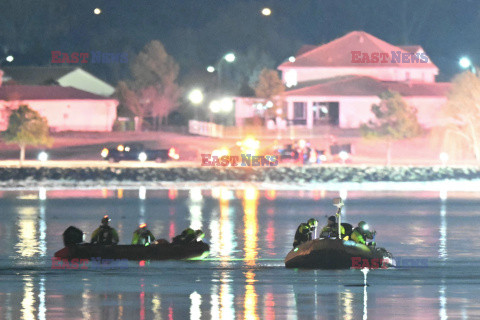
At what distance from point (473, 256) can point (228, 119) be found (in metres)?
72.1

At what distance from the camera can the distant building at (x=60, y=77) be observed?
374 ft

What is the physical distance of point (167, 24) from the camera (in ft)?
627

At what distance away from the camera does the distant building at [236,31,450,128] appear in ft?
305

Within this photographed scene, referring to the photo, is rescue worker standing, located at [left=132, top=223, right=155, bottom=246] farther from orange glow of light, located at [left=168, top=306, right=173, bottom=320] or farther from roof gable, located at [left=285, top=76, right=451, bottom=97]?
roof gable, located at [left=285, top=76, right=451, bottom=97]

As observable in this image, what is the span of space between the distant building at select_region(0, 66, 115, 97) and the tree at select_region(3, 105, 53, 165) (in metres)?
A: 35.9

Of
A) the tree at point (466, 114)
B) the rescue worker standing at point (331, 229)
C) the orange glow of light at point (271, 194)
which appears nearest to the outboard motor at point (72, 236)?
the rescue worker standing at point (331, 229)

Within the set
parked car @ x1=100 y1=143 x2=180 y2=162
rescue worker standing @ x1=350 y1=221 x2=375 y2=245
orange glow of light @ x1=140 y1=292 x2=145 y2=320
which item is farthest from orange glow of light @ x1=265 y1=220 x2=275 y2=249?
parked car @ x1=100 y1=143 x2=180 y2=162

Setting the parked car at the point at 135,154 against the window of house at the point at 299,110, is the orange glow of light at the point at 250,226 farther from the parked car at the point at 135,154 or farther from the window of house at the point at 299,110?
the window of house at the point at 299,110

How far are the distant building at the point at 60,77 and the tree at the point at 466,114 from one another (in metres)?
42.6

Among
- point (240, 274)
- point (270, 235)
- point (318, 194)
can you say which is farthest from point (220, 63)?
point (240, 274)

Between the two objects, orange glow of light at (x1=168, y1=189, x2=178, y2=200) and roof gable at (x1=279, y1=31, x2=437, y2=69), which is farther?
roof gable at (x1=279, y1=31, x2=437, y2=69)

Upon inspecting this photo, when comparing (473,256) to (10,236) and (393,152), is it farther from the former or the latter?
(393,152)

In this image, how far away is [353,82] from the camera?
9681 centimetres

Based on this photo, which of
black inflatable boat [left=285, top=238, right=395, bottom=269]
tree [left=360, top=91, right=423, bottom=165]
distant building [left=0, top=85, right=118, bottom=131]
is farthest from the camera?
distant building [left=0, top=85, right=118, bottom=131]
